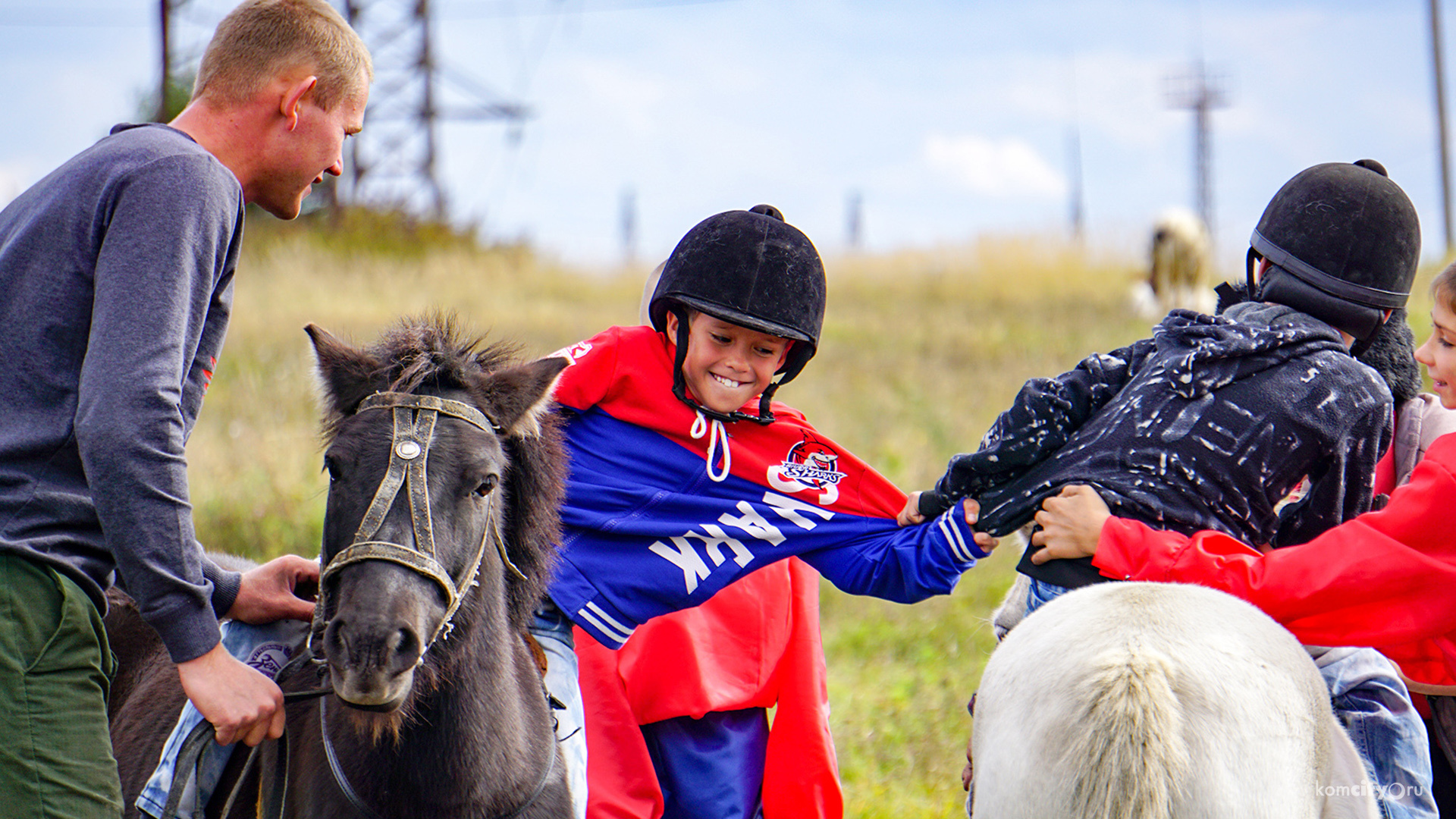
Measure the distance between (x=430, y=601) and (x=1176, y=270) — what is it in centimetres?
1668

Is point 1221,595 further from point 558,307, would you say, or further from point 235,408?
point 558,307

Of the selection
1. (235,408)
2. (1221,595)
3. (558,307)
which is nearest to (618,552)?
(1221,595)

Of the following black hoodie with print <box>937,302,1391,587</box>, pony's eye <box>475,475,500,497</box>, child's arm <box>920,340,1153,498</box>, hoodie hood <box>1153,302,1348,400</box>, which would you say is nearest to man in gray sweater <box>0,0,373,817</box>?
pony's eye <box>475,475,500,497</box>

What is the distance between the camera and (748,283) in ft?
10.9

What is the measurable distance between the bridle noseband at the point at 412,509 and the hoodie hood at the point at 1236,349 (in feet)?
5.93

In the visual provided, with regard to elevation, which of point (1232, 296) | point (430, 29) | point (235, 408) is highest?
point (430, 29)

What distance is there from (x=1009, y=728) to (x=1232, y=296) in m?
1.84

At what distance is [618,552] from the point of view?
3434mm

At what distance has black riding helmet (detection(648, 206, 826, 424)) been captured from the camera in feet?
10.9

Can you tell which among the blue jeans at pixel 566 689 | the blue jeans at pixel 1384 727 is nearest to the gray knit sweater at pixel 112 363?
the blue jeans at pixel 566 689

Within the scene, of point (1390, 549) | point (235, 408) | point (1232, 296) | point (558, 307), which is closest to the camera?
point (1390, 549)

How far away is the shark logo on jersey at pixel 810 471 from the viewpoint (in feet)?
11.2

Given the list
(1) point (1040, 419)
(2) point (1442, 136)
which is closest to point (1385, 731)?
(1) point (1040, 419)

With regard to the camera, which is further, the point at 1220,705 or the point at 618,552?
the point at 618,552
